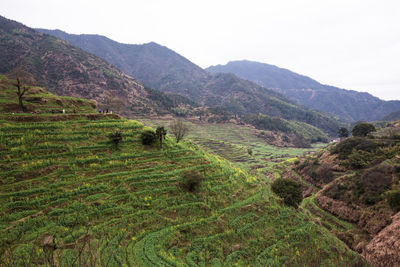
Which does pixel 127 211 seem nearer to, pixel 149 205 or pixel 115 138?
pixel 149 205

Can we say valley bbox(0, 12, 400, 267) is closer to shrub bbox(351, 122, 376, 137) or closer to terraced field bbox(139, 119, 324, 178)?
terraced field bbox(139, 119, 324, 178)

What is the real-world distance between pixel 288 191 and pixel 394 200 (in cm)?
1477

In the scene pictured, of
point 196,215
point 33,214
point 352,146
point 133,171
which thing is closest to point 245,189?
point 196,215

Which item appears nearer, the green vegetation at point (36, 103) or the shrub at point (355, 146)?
the green vegetation at point (36, 103)

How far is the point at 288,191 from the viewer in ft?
102

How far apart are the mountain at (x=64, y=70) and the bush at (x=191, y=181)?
12716 centimetres

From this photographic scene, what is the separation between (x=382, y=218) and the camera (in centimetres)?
2930

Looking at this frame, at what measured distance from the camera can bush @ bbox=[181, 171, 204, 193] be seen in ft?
84.6

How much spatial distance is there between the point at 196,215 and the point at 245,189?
468 inches

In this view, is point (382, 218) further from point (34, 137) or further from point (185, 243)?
point (34, 137)

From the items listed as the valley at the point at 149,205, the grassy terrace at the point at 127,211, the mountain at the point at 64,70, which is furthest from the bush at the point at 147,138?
the mountain at the point at 64,70

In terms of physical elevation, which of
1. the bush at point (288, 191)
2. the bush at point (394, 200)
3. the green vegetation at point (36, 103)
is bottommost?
the bush at point (288, 191)

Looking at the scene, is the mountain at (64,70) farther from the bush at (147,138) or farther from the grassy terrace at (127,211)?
the grassy terrace at (127,211)

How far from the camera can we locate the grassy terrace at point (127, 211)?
16750 millimetres
